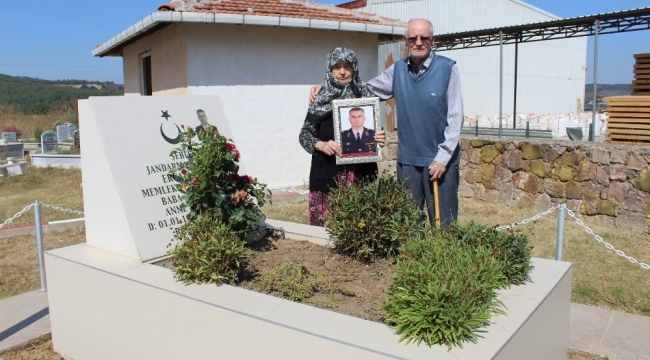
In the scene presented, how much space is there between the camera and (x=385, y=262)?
11.5ft

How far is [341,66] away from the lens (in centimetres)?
388

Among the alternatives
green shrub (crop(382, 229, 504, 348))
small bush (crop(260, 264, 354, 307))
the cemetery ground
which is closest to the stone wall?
the cemetery ground

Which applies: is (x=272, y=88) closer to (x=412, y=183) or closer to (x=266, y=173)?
(x=266, y=173)

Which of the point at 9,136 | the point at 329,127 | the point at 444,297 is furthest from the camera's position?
the point at 9,136

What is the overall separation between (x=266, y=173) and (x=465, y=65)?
19.5m

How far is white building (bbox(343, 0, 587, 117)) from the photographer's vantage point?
2662 centimetres

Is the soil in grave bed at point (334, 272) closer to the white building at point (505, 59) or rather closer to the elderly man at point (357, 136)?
the elderly man at point (357, 136)

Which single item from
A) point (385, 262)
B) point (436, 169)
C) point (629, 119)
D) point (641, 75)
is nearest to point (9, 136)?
point (629, 119)

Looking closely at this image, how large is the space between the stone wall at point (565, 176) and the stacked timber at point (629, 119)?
2486mm

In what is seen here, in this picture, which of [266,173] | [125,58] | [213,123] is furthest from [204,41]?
[213,123]

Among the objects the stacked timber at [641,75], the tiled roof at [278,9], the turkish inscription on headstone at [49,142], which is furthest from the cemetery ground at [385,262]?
the turkish inscription on headstone at [49,142]

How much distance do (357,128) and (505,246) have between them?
4.14ft

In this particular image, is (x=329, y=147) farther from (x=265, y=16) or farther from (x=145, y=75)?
(x=145, y=75)

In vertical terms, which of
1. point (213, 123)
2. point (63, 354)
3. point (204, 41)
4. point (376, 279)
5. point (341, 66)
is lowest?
point (63, 354)
